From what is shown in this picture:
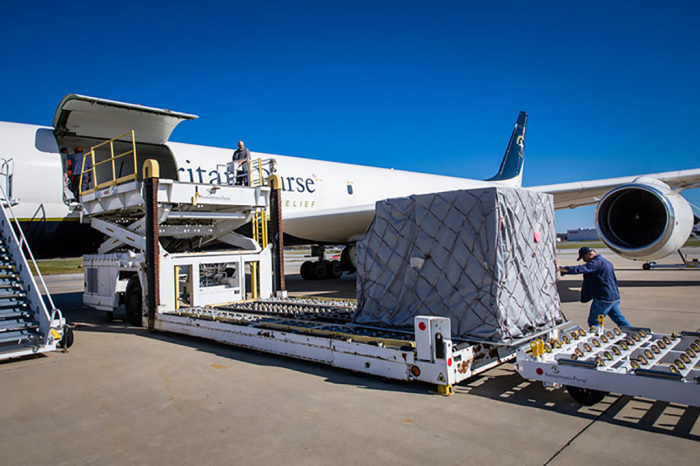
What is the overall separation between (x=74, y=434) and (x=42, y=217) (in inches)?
272

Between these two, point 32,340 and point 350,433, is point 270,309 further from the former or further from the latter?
point 350,433

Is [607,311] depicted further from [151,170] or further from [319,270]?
[319,270]

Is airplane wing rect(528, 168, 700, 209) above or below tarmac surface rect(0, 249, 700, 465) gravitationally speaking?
above

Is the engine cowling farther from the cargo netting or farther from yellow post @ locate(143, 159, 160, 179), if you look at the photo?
yellow post @ locate(143, 159, 160, 179)

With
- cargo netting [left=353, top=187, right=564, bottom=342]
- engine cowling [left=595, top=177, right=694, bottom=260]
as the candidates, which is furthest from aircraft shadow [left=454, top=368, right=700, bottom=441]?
engine cowling [left=595, top=177, right=694, bottom=260]

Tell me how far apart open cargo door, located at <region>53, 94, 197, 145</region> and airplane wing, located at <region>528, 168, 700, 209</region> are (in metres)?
8.60

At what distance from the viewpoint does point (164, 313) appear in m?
7.27

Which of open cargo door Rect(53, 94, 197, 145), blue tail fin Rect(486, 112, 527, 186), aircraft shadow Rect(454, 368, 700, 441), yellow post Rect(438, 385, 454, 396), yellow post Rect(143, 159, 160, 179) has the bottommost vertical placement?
aircraft shadow Rect(454, 368, 700, 441)

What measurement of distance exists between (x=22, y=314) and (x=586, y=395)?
20.8 feet

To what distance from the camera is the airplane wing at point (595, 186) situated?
10.8 meters

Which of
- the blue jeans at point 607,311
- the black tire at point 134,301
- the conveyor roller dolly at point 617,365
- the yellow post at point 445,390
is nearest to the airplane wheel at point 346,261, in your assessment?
the black tire at point 134,301

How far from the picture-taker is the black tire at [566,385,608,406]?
12.4 feet

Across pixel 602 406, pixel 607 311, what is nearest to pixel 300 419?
pixel 602 406

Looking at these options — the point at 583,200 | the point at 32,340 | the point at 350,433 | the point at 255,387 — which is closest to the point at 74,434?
the point at 255,387
